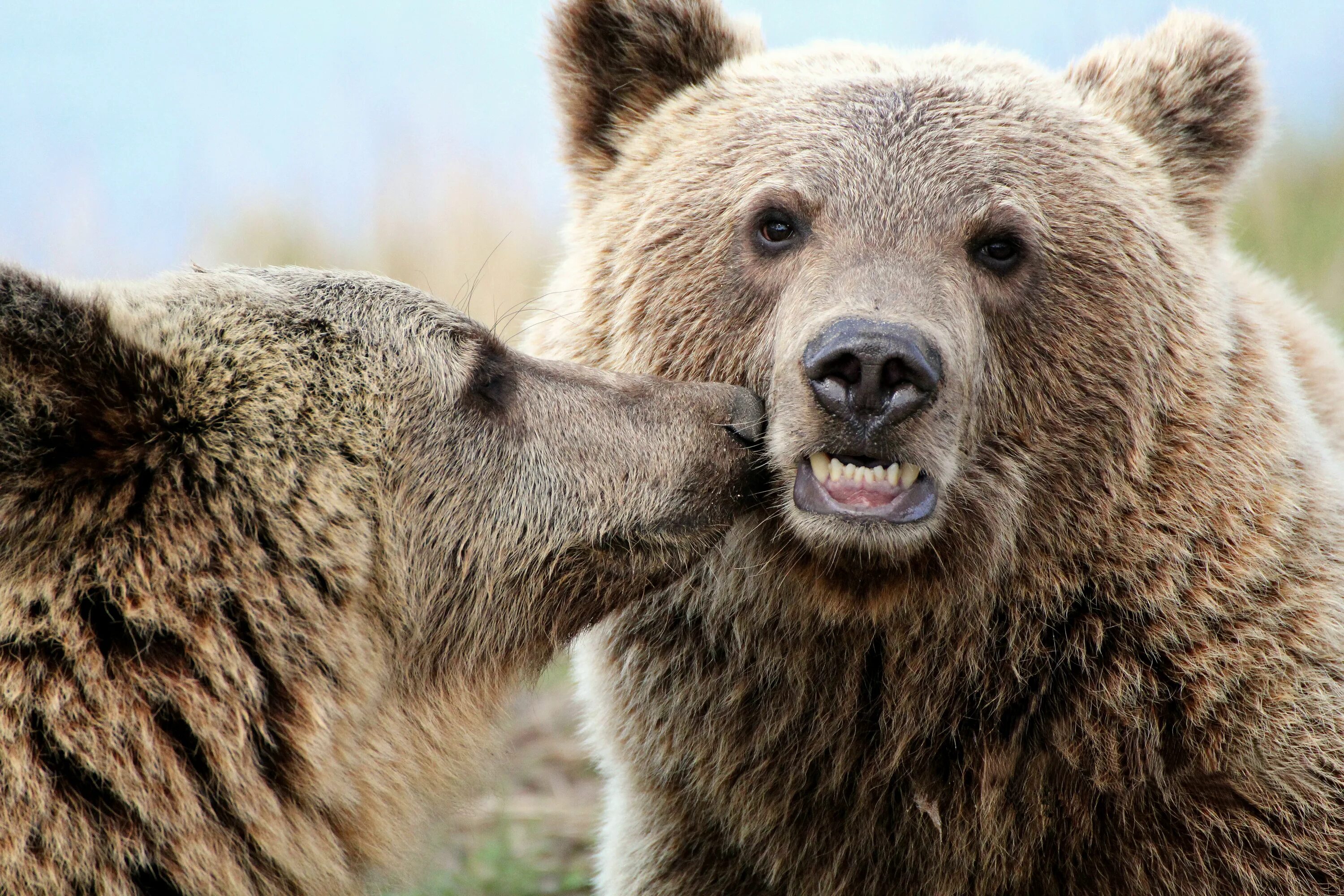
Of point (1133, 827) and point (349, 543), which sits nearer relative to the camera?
point (349, 543)

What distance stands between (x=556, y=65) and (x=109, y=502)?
2.29 meters

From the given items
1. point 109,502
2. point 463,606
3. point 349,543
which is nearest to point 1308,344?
point 463,606

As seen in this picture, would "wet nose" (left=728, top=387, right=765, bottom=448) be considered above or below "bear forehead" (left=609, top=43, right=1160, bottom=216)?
below

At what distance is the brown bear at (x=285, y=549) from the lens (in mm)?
2912

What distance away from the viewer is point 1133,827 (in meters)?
3.71

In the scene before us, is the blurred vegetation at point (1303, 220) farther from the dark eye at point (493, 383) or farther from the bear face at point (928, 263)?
the dark eye at point (493, 383)

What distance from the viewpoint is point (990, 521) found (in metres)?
3.72

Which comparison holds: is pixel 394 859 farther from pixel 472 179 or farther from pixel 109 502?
pixel 472 179

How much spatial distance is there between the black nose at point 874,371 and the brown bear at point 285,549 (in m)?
0.42

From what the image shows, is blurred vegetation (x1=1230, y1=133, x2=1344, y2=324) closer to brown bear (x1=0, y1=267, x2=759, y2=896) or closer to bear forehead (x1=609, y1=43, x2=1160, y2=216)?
bear forehead (x1=609, y1=43, x2=1160, y2=216)

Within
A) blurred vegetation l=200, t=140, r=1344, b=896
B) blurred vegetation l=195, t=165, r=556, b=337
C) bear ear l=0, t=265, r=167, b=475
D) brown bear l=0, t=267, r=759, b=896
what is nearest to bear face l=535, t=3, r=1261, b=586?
brown bear l=0, t=267, r=759, b=896

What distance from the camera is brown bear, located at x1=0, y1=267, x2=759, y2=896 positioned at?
2.91 metres

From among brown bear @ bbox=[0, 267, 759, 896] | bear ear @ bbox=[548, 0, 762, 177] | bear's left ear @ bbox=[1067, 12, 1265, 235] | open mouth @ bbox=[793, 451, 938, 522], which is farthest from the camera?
bear ear @ bbox=[548, 0, 762, 177]

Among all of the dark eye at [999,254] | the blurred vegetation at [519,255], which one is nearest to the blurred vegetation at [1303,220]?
the blurred vegetation at [519,255]
